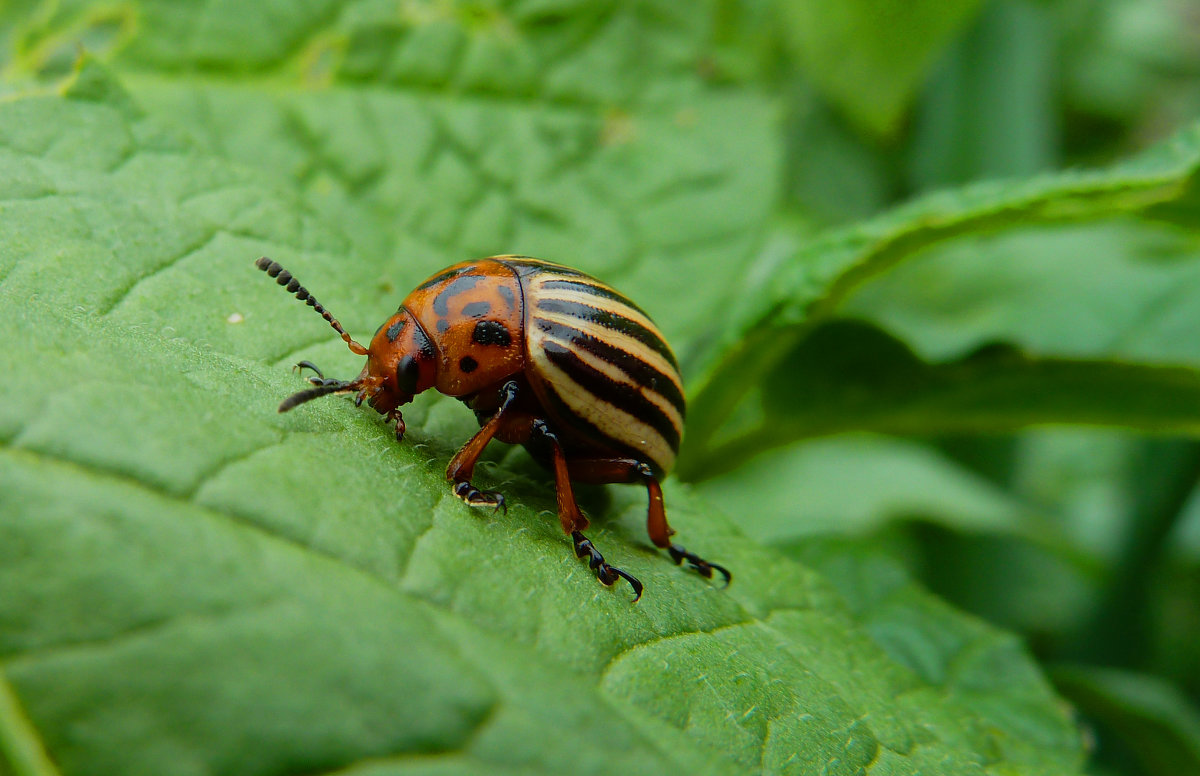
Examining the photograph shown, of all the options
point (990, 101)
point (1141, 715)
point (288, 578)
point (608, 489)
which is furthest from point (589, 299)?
point (990, 101)

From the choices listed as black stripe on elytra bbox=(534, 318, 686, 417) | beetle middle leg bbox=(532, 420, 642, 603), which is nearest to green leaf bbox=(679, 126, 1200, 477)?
black stripe on elytra bbox=(534, 318, 686, 417)

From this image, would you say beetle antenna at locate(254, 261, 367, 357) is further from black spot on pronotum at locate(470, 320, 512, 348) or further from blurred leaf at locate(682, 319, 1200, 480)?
blurred leaf at locate(682, 319, 1200, 480)

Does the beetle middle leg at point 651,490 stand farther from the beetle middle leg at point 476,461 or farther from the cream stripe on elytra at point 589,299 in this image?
the cream stripe on elytra at point 589,299

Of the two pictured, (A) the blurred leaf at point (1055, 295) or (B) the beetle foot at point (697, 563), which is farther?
(A) the blurred leaf at point (1055, 295)

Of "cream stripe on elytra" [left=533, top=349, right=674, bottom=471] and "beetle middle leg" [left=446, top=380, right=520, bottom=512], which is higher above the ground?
"cream stripe on elytra" [left=533, top=349, right=674, bottom=471]

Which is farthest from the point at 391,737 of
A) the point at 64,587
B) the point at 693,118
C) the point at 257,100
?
the point at 693,118

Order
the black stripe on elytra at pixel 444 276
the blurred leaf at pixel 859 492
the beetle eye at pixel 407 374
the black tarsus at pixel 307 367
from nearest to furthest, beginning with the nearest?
1. the black tarsus at pixel 307 367
2. the beetle eye at pixel 407 374
3. the black stripe on elytra at pixel 444 276
4. the blurred leaf at pixel 859 492

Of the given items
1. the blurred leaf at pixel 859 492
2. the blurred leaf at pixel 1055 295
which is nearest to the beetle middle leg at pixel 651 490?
the blurred leaf at pixel 1055 295
